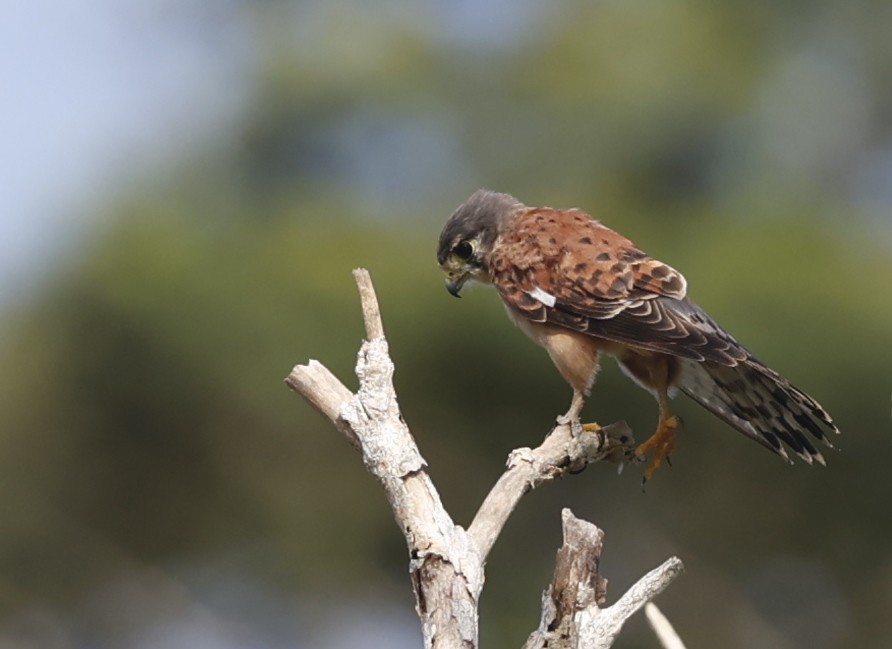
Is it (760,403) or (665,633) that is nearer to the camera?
(665,633)

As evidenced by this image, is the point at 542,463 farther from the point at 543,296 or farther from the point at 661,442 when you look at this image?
the point at 543,296

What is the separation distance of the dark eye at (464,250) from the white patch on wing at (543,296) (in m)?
0.35

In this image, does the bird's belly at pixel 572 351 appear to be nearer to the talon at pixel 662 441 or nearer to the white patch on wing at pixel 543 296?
the white patch on wing at pixel 543 296

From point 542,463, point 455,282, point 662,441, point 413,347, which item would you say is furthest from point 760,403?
point 413,347

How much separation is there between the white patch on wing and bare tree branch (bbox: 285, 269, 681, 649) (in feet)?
3.66

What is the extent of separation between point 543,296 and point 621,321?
0.28 m

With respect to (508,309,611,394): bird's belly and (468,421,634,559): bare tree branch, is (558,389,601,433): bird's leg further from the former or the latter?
(508,309,611,394): bird's belly

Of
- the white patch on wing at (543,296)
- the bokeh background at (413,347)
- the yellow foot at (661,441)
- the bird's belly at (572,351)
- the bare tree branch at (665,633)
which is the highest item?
the bare tree branch at (665,633)

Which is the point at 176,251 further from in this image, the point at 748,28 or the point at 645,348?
the point at 645,348

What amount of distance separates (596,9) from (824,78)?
2173 millimetres

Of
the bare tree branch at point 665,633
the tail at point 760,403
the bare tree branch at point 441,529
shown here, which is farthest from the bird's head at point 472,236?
the bare tree branch at point 665,633

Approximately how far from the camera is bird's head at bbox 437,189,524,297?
4.58 m

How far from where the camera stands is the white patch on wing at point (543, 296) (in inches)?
167

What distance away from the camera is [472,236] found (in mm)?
4590
